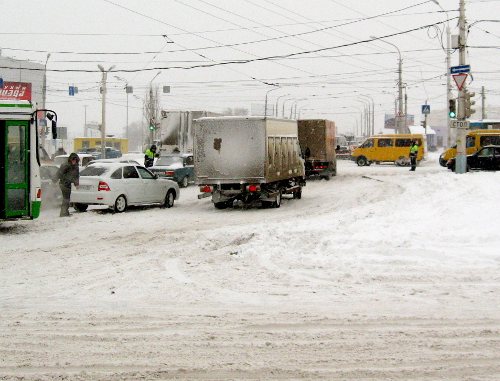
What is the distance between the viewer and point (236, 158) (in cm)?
2020

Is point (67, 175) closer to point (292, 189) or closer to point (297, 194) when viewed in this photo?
point (292, 189)

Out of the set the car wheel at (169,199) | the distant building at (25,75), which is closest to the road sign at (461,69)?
the car wheel at (169,199)

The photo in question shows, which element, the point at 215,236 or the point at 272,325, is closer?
the point at 272,325

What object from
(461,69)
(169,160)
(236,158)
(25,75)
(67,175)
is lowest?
(67,175)

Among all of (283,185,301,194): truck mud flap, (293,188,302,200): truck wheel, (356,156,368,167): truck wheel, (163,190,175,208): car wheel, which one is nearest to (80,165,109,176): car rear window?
(163,190,175,208): car wheel

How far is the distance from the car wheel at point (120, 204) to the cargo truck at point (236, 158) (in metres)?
2.37

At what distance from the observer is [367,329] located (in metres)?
6.47

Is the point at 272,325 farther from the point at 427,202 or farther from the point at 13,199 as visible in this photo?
the point at 427,202

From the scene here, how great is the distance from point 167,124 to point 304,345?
30826mm

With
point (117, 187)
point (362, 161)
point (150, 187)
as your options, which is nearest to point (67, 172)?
point (117, 187)

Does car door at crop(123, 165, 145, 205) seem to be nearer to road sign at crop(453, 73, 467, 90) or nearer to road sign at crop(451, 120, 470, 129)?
road sign at crop(453, 73, 467, 90)

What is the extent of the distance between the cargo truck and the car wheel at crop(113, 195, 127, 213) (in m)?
2.37

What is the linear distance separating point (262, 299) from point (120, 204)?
12456mm

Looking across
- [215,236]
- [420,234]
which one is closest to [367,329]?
[420,234]
